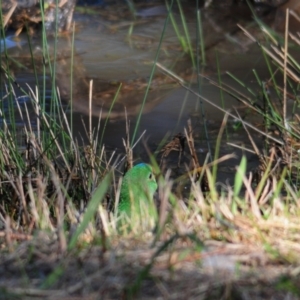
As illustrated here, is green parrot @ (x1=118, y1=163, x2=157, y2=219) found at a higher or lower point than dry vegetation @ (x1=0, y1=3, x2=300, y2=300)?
lower

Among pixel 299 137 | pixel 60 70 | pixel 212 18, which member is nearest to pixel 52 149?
pixel 299 137

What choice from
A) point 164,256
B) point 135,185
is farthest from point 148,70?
point 164,256

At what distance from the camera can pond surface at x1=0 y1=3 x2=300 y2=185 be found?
16.0 feet

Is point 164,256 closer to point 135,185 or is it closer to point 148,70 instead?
point 135,185

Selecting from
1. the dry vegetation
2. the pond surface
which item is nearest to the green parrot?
the dry vegetation

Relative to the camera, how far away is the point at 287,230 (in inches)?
86.6

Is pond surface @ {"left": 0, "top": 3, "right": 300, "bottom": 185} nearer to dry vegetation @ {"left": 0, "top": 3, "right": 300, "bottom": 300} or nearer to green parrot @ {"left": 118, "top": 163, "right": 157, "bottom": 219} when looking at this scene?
green parrot @ {"left": 118, "top": 163, "right": 157, "bottom": 219}

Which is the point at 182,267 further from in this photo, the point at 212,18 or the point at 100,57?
the point at 212,18

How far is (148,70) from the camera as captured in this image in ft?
19.6

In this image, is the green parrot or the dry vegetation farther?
the green parrot

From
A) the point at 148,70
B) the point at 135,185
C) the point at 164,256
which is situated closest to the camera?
the point at 164,256

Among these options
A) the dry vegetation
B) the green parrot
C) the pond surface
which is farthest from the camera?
the pond surface

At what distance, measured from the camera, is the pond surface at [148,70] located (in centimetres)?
487

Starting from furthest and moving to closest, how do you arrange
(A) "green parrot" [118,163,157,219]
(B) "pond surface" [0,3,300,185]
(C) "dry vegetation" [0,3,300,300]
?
(B) "pond surface" [0,3,300,185]
(A) "green parrot" [118,163,157,219]
(C) "dry vegetation" [0,3,300,300]
